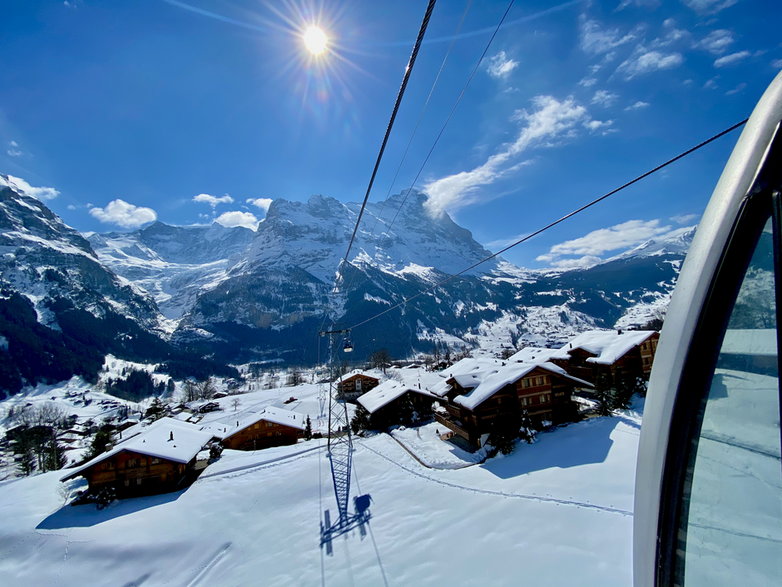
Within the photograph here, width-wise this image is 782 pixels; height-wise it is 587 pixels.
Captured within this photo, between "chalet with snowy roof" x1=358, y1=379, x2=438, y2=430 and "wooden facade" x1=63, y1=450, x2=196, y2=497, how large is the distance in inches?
648

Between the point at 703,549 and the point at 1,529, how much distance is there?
109 feet

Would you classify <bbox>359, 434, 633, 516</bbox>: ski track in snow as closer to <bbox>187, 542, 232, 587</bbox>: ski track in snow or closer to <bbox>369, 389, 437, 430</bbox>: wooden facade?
<bbox>187, 542, 232, 587</bbox>: ski track in snow

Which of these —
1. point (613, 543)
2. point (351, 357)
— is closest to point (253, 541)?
point (613, 543)

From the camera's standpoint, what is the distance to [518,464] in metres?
18.2

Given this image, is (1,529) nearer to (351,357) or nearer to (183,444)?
(183,444)

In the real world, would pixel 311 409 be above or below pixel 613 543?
below

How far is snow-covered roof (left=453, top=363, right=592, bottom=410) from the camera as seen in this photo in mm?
23578

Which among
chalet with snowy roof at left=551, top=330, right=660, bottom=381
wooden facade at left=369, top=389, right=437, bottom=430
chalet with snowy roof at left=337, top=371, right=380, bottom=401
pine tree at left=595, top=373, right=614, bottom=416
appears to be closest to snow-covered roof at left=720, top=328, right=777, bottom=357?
pine tree at left=595, top=373, right=614, bottom=416

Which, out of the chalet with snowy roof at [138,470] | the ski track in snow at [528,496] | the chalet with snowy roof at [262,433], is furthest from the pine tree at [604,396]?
the chalet with snowy roof at [138,470]

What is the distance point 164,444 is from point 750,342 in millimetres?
35461

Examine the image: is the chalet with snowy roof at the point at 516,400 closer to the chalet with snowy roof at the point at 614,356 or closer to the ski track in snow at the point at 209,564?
the chalet with snowy roof at the point at 614,356

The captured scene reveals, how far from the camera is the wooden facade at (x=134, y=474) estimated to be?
24.4 metres

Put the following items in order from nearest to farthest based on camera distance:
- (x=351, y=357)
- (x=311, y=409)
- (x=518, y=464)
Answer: (x=518, y=464)
(x=311, y=409)
(x=351, y=357)

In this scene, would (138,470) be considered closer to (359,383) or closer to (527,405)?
(527,405)
